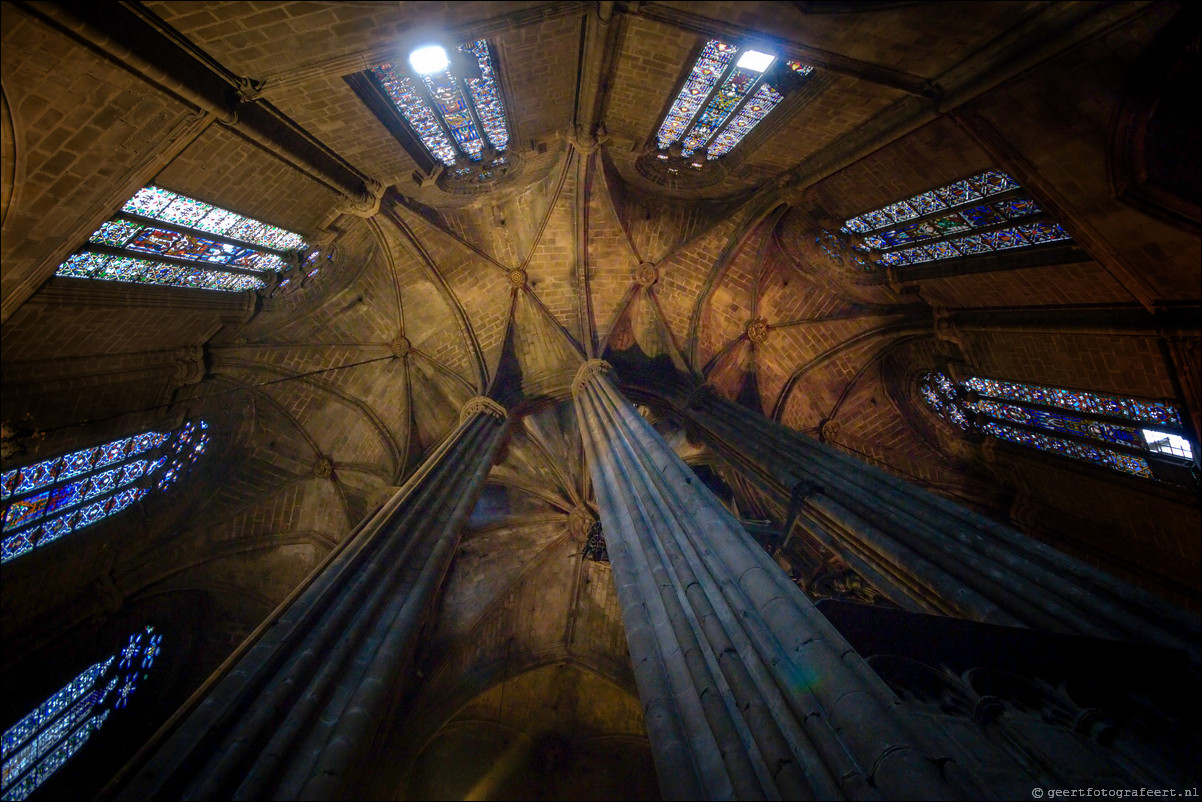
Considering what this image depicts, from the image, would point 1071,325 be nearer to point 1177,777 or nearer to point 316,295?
point 1177,777

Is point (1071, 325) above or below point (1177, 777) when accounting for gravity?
above

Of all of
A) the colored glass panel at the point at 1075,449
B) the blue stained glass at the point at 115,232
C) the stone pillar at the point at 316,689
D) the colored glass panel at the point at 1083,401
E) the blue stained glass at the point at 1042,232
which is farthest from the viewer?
the colored glass panel at the point at 1075,449

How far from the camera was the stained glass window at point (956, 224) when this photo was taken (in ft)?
25.0

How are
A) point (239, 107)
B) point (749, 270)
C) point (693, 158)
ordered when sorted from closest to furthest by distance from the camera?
point (239, 107) < point (693, 158) < point (749, 270)

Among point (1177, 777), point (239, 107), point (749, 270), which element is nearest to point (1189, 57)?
point (1177, 777)

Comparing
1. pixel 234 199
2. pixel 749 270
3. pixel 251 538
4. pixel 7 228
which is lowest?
pixel 251 538

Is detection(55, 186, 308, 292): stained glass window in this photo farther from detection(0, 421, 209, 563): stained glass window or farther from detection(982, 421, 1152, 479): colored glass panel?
detection(982, 421, 1152, 479): colored glass panel

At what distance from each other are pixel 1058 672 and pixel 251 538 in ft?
49.4

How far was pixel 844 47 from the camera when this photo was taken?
256 inches

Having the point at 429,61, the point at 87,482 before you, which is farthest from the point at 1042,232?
the point at 87,482

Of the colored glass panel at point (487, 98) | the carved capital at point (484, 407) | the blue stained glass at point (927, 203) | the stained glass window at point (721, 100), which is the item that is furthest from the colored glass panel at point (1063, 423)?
the colored glass panel at point (487, 98)

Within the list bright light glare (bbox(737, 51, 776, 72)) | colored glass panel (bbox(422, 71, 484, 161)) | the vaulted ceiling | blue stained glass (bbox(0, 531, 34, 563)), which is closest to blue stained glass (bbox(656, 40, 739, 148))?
bright light glare (bbox(737, 51, 776, 72))

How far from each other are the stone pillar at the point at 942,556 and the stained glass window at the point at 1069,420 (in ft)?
15.9

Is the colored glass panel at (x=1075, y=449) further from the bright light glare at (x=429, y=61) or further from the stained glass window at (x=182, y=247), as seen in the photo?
the stained glass window at (x=182, y=247)
